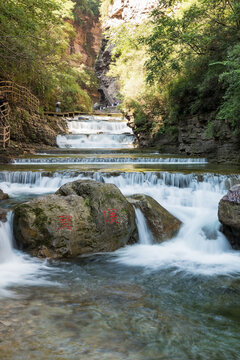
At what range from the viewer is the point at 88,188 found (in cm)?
642

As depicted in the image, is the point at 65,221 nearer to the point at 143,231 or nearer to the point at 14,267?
the point at 14,267

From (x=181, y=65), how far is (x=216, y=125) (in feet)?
11.9

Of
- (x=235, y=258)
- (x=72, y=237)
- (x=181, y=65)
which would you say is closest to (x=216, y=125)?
(x=181, y=65)

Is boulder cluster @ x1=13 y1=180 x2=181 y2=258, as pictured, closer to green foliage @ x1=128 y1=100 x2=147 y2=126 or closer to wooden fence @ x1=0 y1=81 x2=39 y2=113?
green foliage @ x1=128 y1=100 x2=147 y2=126

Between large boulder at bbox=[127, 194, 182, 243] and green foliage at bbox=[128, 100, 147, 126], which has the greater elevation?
green foliage at bbox=[128, 100, 147, 126]

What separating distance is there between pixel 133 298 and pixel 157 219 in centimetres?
288

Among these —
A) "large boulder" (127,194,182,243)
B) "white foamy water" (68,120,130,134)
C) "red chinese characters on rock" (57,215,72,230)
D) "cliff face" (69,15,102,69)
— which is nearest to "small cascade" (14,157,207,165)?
"large boulder" (127,194,182,243)

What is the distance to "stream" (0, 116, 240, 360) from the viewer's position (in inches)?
108

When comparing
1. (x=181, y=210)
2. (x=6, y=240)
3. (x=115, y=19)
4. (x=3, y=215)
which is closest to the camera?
(x=6, y=240)

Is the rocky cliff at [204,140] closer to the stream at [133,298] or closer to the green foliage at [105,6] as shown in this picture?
the stream at [133,298]

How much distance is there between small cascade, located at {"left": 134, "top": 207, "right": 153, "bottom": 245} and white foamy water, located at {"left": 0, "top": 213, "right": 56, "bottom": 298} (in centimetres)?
226

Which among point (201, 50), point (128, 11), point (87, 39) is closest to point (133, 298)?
point (201, 50)

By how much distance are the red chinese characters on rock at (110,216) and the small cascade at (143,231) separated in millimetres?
754

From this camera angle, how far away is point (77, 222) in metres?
5.83
